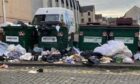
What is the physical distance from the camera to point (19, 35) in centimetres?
1814

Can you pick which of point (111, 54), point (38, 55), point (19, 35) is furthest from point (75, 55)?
point (19, 35)

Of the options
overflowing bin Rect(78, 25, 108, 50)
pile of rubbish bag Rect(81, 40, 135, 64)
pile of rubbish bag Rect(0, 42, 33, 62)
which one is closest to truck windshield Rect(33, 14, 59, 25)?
overflowing bin Rect(78, 25, 108, 50)

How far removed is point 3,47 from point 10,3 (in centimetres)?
1162

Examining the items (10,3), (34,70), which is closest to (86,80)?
(34,70)

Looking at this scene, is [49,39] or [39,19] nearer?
[49,39]

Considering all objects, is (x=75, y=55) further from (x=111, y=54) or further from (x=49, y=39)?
(x=49, y=39)

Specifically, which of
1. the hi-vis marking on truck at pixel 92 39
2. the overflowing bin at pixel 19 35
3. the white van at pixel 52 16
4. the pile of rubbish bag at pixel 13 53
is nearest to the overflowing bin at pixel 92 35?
the hi-vis marking on truck at pixel 92 39

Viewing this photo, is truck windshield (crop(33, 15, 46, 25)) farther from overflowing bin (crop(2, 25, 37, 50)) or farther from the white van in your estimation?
overflowing bin (crop(2, 25, 37, 50))

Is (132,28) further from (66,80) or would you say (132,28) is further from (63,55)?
(66,80)

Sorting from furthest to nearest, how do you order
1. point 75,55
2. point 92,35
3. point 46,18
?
point 46,18 → point 92,35 → point 75,55

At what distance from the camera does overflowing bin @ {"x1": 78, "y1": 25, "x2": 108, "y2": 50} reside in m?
17.5

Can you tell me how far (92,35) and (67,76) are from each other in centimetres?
540

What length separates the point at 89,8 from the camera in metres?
129

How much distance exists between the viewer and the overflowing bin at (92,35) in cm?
1748
